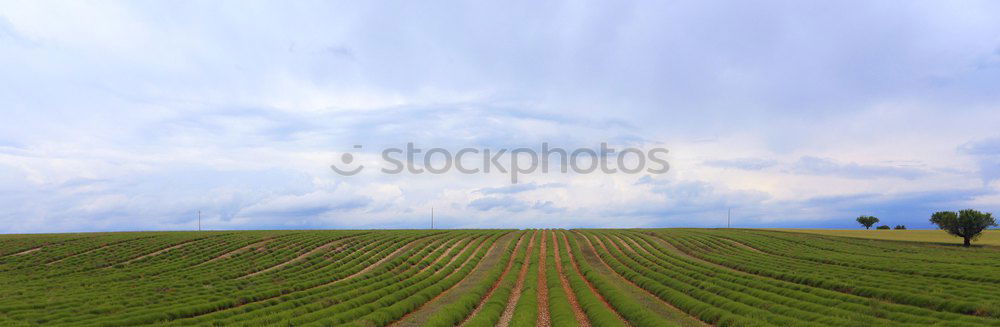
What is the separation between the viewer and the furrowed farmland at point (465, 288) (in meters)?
24.1

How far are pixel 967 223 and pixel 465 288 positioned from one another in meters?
91.0

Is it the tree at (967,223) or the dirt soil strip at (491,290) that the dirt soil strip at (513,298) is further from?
the tree at (967,223)

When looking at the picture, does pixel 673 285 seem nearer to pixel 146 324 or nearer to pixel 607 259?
pixel 607 259

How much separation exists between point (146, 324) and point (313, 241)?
53.0 metres

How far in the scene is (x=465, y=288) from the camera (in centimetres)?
3647

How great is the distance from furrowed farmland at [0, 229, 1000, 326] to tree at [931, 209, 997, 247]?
104 ft

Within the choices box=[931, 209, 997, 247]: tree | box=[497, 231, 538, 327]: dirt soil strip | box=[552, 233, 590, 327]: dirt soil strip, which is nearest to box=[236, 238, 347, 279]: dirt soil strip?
box=[497, 231, 538, 327]: dirt soil strip

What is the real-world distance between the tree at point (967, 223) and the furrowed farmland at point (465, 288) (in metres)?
31.7

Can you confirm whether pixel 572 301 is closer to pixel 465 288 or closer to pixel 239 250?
pixel 465 288

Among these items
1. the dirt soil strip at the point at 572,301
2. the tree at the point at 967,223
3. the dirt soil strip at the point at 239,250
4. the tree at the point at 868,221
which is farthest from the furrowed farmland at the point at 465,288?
the tree at the point at 868,221

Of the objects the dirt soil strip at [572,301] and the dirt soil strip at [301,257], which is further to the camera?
the dirt soil strip at [301,257]

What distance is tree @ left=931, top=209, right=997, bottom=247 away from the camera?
272 ft

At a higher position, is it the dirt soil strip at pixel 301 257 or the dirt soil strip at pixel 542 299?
the dirt soil strip at pixel 542 299

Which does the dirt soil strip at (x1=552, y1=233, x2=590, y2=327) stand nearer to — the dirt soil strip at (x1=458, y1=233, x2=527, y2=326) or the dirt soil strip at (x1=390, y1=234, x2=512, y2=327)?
the dirt soil strip at (x1=458, y1=233, x2=527, y2=326)
